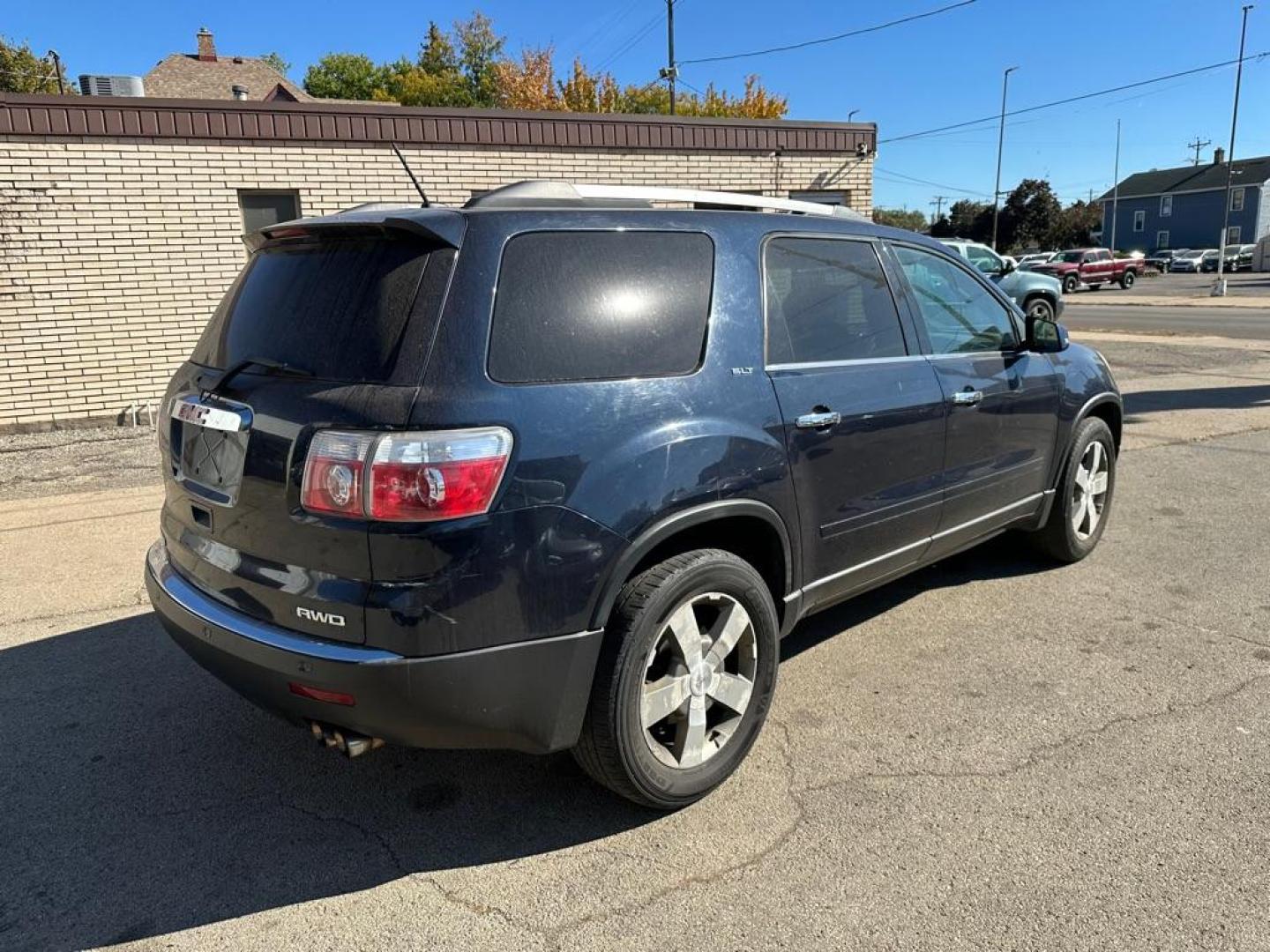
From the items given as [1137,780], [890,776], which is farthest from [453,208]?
[1137,780]

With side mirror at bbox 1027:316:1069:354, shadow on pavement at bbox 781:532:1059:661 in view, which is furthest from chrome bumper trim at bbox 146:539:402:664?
side mirror at bbox 1027:316:1069:354

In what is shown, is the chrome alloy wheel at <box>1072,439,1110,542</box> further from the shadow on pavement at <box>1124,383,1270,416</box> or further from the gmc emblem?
the shadow on pavement at <box>1124,383,1270,416</box>

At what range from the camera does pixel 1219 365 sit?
13.8m

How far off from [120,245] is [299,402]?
8.42 m

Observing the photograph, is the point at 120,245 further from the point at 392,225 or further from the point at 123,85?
the point at 392,225

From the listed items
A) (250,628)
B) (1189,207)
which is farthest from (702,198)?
(1189,207)

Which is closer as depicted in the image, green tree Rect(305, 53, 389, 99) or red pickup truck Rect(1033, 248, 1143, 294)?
red pickup truck Rect(1033, 248, 1143, 294)

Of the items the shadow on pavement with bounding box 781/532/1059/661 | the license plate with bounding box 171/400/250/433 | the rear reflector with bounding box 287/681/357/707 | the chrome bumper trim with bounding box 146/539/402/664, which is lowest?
the shadow on pavement with bounding box 781/532/1059/661

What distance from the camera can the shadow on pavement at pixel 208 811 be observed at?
2580 millimetres

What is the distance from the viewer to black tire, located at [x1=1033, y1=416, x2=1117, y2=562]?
15.9 feet

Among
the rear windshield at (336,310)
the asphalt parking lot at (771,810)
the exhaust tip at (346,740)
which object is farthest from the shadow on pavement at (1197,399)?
the exhaust tip at (346,740)

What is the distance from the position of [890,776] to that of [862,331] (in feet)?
→ 5.45

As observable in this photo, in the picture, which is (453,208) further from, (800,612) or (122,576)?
(122,576)

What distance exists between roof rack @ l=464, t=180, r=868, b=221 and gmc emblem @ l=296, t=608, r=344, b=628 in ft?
4.01
